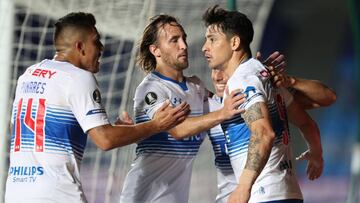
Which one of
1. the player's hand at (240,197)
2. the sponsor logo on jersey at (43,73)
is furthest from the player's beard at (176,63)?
the player's hand at (240,197)

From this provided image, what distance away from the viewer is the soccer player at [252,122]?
487cm

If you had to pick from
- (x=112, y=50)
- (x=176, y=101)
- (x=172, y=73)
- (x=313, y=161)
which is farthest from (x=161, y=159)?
(x=112, y=50)

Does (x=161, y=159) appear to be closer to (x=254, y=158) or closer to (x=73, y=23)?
(x=73, y=23)

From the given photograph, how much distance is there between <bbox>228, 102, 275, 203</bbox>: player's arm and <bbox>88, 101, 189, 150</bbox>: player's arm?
48 cm

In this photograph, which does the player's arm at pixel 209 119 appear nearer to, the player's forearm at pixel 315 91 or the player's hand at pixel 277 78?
the player's hand at pixel 277 78

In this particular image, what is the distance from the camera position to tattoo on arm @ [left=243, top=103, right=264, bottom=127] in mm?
4945

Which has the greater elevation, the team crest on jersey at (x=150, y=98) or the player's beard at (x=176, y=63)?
the player's beard at (x=176, y=63)

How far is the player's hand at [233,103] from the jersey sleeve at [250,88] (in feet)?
0.07

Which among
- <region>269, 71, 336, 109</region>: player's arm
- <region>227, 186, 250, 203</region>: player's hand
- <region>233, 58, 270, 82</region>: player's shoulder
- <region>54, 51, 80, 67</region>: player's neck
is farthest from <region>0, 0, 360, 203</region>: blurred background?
<region>227, 186, 250, 203</region>: player's hand

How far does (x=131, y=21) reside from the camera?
724 centimetres

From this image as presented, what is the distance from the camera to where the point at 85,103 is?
16.6 ft

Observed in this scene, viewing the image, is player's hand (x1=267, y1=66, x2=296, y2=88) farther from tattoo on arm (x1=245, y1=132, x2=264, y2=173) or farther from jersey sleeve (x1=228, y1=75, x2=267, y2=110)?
tattoo on arm (x1=245, y1=132, x2=264, y2=173)

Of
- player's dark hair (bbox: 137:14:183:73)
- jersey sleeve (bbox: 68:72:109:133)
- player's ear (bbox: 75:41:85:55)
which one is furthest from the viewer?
player's dark hair (bbox: 137:14:183:73)

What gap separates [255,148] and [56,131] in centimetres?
94
